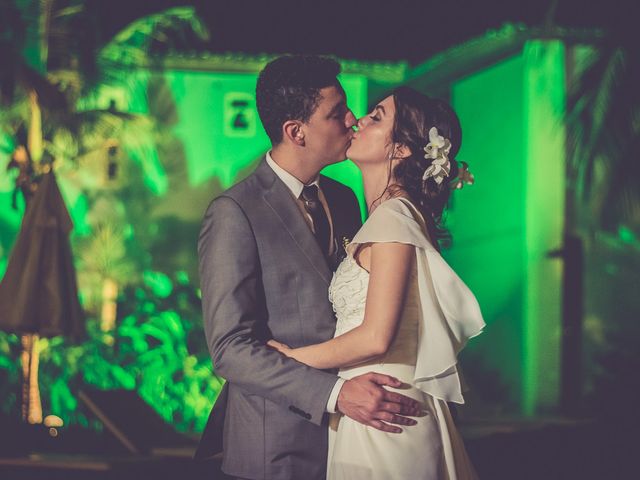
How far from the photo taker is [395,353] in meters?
3.65

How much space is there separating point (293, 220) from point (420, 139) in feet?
1.62

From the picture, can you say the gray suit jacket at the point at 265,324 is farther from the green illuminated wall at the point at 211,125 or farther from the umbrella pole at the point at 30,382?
the green illuminated wall at the point at 211,125

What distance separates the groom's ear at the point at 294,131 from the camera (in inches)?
152

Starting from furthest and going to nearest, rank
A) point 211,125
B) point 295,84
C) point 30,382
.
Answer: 1. point 211,125
2. point 30,382
3. point 295,84

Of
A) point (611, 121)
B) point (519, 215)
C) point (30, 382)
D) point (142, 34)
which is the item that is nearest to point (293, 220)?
point (611, 121)

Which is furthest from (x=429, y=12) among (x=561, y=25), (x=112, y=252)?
(x=112, y=252)

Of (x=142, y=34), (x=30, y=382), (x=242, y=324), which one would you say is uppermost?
(x=142, y=34)

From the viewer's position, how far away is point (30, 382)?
10312 mm

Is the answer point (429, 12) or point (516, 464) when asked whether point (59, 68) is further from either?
point (516, 464)

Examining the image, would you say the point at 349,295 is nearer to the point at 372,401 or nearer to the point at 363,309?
the point at 363,309

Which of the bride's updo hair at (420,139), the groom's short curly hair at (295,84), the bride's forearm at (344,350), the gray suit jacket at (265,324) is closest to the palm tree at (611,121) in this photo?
the bride's updo hair at (420,139)

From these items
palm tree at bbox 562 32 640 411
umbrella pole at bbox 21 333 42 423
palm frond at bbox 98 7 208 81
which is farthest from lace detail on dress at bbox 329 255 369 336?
palm frond at bbox 98 7 208 81

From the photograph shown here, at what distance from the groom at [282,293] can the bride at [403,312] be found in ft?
0.24

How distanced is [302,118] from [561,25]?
10.2 m
